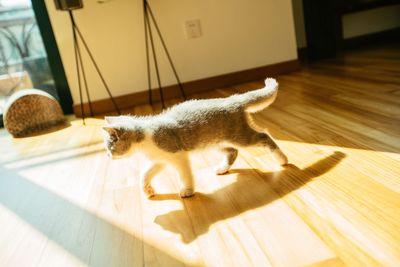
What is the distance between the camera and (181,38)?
2539 millimetres

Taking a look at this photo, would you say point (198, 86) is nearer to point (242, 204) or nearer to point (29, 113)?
point (29, 113)

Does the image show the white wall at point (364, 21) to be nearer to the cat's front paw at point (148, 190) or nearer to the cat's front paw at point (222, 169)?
the cat's front paw at point (222, 169)

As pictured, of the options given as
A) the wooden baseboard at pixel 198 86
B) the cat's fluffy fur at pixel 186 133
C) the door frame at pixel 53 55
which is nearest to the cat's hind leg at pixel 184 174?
the cat's fluffy fur at pixel 186 133

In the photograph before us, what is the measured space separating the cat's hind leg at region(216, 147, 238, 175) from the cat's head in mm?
327

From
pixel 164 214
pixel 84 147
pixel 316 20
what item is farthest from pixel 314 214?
pixel 316 20

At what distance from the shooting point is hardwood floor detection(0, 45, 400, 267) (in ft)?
2.62

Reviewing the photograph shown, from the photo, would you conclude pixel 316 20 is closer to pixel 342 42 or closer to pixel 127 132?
pixel 342 42

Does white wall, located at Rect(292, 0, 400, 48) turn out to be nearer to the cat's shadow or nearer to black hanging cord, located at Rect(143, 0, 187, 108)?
black hanging cord, located at Rect(143, 0, 187, 108)

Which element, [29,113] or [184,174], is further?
[29,113]

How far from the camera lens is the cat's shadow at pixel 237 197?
96cm

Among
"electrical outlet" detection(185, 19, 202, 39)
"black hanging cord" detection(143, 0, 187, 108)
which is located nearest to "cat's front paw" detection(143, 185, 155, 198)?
"black hanging cord" detection(143, 0, 187, 108)

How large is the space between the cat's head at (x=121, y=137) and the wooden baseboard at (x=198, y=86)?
1.56m

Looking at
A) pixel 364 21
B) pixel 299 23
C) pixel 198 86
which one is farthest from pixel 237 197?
pixel 364 21

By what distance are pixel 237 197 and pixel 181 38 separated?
1.74 metres
